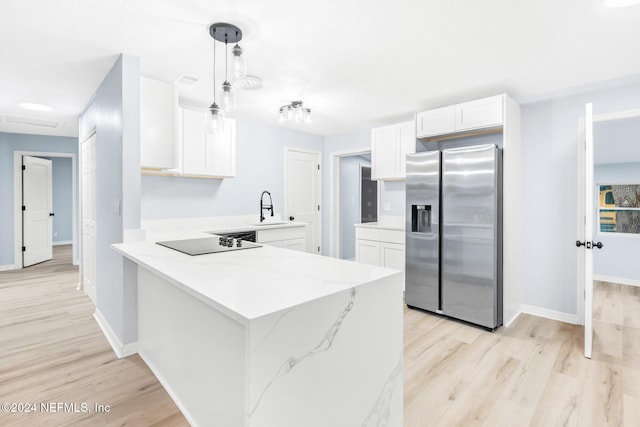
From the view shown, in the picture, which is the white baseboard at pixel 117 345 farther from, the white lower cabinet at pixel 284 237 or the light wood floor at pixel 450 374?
the white lower cabinet at pixel 284 237

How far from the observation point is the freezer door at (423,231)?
10.8 ft

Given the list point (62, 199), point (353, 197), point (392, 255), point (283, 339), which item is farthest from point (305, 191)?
point (62, 199)

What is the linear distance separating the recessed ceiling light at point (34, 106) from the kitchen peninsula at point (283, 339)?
320 centimetres

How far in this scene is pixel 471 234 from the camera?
306cm

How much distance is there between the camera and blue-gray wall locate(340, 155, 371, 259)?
18.9ft

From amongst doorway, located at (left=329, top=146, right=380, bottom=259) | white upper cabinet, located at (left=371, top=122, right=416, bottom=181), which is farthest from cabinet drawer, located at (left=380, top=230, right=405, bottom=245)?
doorway, located at (left=329, top=146, right=380, bottom=259)

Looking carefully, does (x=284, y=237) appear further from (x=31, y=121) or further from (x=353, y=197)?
(x=31, y=121)

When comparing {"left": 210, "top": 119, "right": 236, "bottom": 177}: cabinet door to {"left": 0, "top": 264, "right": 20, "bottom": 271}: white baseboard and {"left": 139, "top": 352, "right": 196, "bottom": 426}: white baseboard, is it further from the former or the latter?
{"left": 0, "top": 264, "right": 20, "bottom": 271}: white baseboard

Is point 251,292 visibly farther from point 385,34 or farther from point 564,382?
point 564,382

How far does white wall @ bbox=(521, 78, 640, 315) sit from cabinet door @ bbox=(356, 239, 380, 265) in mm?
1633

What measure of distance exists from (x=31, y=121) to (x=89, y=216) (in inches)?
76.5

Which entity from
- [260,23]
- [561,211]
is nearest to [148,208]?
[260,23]

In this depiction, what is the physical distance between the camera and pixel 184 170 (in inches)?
137

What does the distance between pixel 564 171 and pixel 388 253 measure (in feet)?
6.59
